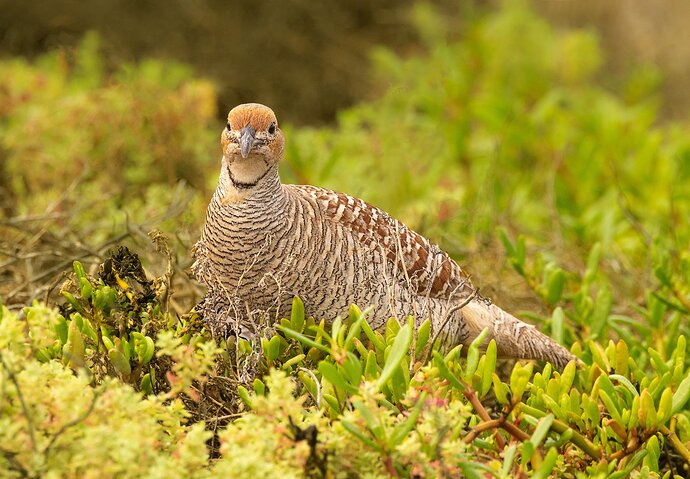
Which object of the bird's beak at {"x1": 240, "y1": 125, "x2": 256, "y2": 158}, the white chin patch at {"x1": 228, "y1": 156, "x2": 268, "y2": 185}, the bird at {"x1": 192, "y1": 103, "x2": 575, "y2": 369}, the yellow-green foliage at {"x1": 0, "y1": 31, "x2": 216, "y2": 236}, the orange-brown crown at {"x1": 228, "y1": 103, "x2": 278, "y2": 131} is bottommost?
the yellow-green foliage at {"x1": 0, "y1": 31, "x2": 216, "y2": 236}

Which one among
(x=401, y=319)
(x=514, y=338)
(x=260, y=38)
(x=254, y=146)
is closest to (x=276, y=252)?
(x=254, y=146)

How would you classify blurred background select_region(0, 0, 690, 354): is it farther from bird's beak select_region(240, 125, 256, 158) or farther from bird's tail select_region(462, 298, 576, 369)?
bird's beak select_region(240, 125, 256, 158)

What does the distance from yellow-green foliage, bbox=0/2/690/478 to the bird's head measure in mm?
417

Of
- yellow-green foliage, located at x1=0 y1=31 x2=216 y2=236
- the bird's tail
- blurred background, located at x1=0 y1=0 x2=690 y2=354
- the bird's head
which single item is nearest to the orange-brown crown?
the bird's head

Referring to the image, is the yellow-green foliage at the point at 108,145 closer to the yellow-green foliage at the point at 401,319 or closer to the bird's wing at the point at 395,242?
the yellow-green foliage at the point at 401,319

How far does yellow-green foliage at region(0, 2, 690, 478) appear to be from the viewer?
2.05m

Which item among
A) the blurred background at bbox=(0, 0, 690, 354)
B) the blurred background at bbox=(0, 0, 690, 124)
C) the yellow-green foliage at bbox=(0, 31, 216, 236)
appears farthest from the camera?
the blurred background at bbox=(0, 0, 690, 124)

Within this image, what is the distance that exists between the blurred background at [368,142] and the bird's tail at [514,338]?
0.12m

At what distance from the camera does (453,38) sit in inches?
426

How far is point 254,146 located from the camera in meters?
2.88

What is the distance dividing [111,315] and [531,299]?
2.23 meters

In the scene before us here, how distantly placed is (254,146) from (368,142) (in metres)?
3.93

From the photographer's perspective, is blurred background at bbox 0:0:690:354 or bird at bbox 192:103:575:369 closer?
bird at bbox 192:103:575:369

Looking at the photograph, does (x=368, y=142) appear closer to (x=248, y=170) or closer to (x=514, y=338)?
(x=514, y=338)
